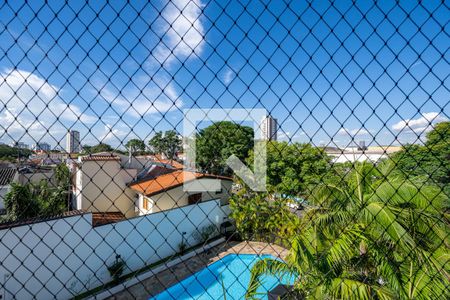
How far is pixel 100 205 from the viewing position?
8.05 metres

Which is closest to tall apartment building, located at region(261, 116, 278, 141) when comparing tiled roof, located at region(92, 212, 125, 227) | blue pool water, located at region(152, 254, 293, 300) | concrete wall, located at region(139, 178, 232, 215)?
blue pool water, located at region(152, 254, 293, 300)

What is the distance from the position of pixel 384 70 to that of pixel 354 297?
1.52 metres

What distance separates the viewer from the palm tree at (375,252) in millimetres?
1697

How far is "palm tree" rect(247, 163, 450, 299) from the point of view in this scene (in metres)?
1.70

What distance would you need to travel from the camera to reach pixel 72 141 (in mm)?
1300

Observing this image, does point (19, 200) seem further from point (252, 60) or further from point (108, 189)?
point (252, 60)

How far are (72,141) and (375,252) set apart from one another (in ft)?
7.55

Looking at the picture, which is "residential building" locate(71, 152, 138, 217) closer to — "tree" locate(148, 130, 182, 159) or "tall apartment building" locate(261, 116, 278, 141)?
A: "tree" locate(148, 130, 182, 159)

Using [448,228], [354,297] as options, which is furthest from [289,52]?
[448,228]

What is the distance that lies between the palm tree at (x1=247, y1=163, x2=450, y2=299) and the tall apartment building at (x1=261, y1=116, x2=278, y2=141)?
3.05 feet

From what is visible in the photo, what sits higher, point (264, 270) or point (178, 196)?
point (264, 270)

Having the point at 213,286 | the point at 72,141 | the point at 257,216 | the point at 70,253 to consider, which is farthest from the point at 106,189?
the point at 72,141

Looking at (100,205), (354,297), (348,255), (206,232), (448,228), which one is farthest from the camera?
(100,205)

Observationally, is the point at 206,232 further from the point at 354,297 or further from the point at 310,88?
the point at 310,88
